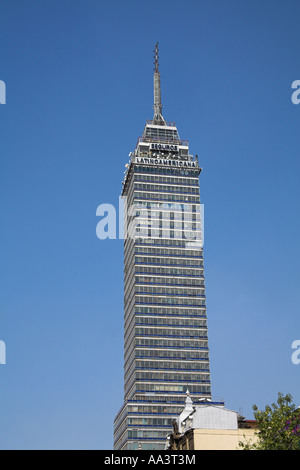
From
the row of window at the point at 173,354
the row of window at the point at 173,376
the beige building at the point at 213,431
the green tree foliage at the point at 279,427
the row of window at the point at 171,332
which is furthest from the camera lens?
the row of window at the point at 171,332

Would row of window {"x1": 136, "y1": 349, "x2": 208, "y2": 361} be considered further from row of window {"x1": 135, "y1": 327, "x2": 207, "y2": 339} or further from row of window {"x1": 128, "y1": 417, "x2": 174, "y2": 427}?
row of window {"x1": 128, "y1": 417, "x2": 174, "y2": 427}

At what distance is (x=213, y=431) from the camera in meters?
98.0

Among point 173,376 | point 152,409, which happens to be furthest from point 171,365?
point 152,409

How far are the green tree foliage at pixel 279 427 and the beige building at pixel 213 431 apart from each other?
83.1 ft

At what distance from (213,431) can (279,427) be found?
30220mm

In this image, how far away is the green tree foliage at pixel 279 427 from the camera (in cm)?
6931

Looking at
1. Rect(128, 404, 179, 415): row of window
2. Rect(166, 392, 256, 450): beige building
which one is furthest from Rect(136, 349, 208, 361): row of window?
Rect(166, 392, 256, 450): beige building

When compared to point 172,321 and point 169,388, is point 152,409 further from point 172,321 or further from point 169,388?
point 172,321

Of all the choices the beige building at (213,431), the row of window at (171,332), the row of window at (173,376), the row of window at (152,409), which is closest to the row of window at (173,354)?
the row of window at (173,376)

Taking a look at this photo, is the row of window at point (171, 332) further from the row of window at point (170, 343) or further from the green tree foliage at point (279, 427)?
the green tree foliage at point (279, 427)

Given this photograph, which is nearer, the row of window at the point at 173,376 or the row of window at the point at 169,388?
the row of window at the point at 169,388

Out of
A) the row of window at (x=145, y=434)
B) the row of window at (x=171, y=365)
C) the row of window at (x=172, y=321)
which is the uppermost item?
the row of window at (x=172, y=321)

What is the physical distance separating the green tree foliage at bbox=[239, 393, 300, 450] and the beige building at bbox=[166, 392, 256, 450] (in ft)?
83.1
